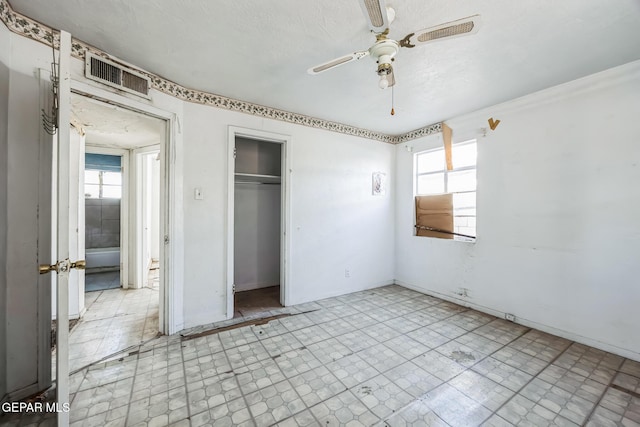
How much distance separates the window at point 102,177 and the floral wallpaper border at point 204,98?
3.59m

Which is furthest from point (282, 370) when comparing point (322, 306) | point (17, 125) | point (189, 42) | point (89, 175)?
point (89, 175)

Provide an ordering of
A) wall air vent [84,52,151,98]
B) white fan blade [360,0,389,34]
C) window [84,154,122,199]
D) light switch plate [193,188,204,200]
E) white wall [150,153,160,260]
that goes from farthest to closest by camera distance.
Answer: white wall [150,153,160,260], window [84,154,122,199], light switch plate [193,188,204,200], wall air vent [84,52,151,98], white fan blade [360,0,389,34]

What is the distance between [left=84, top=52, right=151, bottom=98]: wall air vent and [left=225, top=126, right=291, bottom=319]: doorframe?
0.88m

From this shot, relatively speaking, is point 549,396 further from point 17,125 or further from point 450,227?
point 17,125

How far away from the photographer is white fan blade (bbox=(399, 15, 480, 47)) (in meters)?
1.25

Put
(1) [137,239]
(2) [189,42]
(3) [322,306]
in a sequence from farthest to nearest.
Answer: (1) [137,239] < (3) [322,306] < (2) [189,42]

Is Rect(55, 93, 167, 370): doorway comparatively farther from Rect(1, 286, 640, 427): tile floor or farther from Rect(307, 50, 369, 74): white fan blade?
Rect(307, 50, 369, 74): white fan blade

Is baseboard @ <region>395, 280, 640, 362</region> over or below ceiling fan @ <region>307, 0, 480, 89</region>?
below

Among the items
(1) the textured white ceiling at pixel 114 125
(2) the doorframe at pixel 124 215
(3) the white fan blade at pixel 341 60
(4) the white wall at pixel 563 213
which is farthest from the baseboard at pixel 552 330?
(2) the doorframe at pixel 124 215

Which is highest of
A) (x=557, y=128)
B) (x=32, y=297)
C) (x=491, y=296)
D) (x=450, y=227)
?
(x=557, y=128)

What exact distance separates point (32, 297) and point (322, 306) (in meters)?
2.71

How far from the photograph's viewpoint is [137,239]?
402 cm

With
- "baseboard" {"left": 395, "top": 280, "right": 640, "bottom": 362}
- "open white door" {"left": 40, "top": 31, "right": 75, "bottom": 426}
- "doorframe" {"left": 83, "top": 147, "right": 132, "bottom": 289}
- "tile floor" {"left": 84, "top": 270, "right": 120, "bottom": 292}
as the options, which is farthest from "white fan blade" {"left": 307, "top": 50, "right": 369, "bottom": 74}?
"tile floor" {"left": 84, "top": 270, "right": 120, "bottom": 292}

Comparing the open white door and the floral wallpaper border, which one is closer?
the open white door
